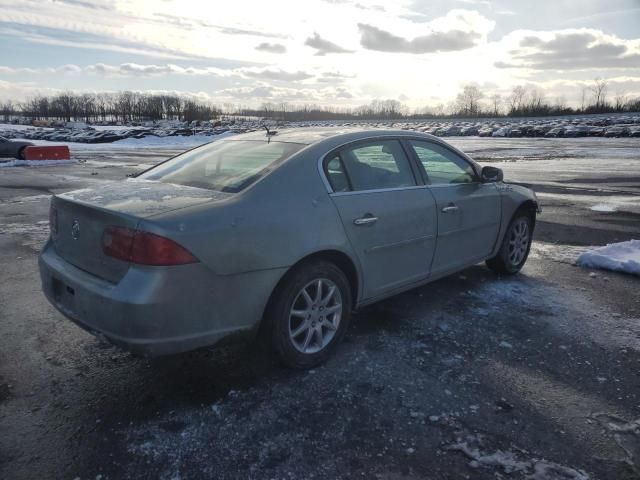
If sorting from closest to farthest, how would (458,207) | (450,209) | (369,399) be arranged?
(369,399), (450,209), (458,207)

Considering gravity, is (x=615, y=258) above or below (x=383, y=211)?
below

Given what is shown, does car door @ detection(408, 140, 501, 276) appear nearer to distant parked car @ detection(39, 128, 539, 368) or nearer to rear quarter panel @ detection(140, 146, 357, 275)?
distant parked car @ detection(39, 128, 539, 368)

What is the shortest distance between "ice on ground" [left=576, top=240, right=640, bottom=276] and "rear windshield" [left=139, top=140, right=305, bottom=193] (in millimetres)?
4090

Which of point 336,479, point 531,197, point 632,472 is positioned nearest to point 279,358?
point 336,479

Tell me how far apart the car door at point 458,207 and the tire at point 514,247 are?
31cm

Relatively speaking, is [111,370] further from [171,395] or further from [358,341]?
[358,341]

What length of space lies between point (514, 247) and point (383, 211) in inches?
93.8

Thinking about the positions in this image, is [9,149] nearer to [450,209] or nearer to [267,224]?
[450,209]

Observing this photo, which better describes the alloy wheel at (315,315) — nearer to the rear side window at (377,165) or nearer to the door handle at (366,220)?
the door handle at (366,220)

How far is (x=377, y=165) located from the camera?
12.8ft

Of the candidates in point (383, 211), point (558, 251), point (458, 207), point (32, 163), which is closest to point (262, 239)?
A: point (383, 211)

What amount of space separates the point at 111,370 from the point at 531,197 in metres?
4.50

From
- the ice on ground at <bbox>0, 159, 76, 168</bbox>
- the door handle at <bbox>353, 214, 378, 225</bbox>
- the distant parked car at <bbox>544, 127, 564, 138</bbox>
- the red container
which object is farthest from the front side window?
the distant parked car at <bbox>544, 127, 564, 138</bbox>

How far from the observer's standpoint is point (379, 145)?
396cm
